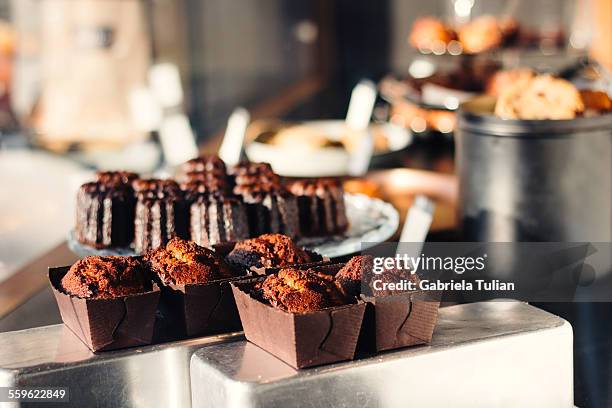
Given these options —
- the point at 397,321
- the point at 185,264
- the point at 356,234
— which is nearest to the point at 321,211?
the point at 356,234

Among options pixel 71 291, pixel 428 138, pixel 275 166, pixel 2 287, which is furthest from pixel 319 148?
pixel 71 291

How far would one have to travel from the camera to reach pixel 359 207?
Answer: 2.02 m

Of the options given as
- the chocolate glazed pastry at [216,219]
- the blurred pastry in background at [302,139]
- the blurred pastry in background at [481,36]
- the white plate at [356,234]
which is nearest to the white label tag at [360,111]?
the blurred pastry in background at [302,139]

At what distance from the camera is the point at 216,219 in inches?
67.6

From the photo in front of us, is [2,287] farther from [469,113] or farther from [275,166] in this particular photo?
[275,166]

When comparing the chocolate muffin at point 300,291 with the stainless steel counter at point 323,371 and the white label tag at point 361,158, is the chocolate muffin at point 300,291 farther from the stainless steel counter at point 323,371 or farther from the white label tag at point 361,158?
the white label tag at point 361,158

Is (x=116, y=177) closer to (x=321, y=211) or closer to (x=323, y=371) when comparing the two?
(x=321, y=211)

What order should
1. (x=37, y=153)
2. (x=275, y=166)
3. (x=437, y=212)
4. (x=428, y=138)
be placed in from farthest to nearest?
(x=37, y=153) < (x=428, y=138) < (x=275, y=166) < (x=437, y=212)

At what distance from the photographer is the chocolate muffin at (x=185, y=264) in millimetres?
1250

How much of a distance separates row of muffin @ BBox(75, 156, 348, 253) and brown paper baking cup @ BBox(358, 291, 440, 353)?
614 millimetres

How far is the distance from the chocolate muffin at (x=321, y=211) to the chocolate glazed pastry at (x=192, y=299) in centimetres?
57

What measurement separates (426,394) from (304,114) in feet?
13.8

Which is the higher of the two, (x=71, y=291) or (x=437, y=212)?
(x=71, y=291)

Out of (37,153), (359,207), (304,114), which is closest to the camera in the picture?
(359,207)
